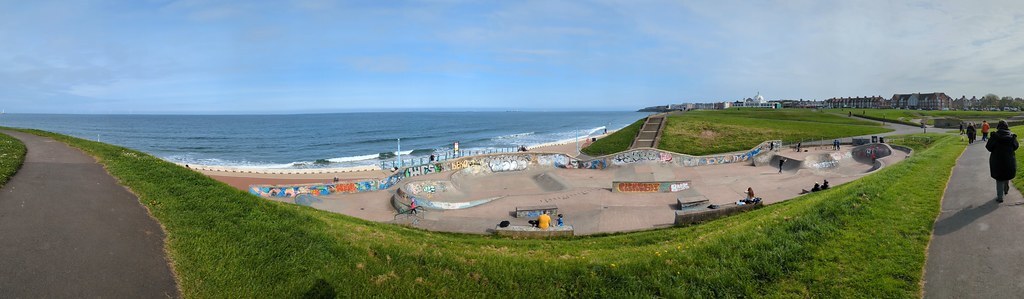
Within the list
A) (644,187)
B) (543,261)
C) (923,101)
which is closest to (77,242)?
(543,261)

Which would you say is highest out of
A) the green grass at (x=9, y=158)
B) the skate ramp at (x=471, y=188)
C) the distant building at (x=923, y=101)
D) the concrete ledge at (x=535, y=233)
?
the distant building at (x=923, y=101)

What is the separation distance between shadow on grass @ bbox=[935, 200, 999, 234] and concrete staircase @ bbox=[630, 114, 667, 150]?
41934 millimetres

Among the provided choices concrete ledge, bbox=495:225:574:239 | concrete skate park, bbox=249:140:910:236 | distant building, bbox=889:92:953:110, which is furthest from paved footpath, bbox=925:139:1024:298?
distant building, bbox=889:92:953:110

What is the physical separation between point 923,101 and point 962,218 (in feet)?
573

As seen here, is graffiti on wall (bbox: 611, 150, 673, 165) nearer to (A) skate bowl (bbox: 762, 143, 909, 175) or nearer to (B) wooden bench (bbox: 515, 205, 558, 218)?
(A) skate bowl (bbox: 762, 143, 909, 175)

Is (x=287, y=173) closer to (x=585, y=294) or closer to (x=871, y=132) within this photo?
(x=585, y=294)

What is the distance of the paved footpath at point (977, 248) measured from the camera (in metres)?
6.51

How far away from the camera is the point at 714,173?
1361 inches

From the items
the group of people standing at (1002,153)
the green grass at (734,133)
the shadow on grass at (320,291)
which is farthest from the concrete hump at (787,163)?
the shadow on grass at (320,291)

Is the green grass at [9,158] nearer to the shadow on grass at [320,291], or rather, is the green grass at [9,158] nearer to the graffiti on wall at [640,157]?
the shadow on grass at [320,291]

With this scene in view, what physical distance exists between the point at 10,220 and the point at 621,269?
11.9 meters

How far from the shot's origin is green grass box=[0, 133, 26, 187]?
12.0 meters

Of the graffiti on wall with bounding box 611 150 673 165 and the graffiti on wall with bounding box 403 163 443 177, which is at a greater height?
the graffiti on wall with bounding box 611 150 673 165

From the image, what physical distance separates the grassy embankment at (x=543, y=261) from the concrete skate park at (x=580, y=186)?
8475 millimetres
